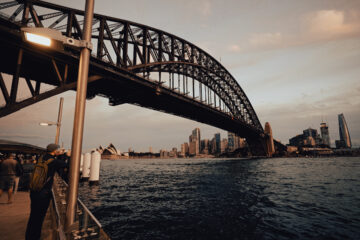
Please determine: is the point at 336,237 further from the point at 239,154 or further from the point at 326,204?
the point at 239,154

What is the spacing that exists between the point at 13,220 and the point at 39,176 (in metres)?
3.10

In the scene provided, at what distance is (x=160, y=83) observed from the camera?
27703 millimetres

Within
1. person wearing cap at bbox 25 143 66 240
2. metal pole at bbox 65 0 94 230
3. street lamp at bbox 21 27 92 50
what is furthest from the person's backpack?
street lamp at bbox 21 27 92 50

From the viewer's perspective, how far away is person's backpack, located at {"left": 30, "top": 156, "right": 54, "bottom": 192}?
3493 mm

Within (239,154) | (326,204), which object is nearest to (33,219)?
(326,204)

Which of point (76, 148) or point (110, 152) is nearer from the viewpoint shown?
point (76, 148)

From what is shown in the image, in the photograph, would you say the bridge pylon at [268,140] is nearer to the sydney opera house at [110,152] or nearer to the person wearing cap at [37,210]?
the person wearing cap at [37,210]

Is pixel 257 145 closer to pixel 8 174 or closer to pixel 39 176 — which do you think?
pixel 8 174

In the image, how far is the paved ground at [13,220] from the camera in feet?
13.6

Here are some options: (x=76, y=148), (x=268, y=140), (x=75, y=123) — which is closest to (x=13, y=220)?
(x=76, y=148)

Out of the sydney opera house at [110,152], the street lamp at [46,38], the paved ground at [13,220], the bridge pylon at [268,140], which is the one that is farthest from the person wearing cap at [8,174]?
the sydney opera house at [110,152]

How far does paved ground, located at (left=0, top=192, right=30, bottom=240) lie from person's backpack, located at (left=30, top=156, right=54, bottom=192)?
1.62 meters

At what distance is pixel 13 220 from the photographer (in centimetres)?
511

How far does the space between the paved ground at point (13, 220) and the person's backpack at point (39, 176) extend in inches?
63.8
